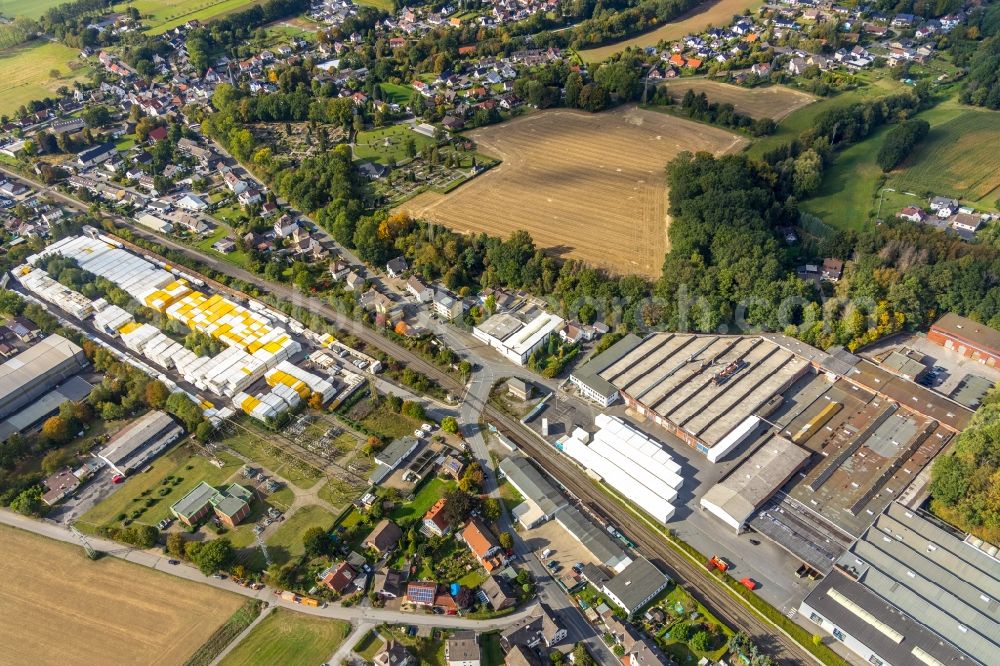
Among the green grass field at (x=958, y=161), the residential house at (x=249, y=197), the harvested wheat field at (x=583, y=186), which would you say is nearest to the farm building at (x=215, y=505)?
the harvested wheat field at (x=583, y=186)

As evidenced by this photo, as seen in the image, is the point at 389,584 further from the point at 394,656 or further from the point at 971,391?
the point at 971,391

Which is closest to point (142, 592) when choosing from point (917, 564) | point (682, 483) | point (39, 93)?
point (682, 483)

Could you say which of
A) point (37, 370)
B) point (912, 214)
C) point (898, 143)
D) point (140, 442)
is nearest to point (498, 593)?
point (140, 442)

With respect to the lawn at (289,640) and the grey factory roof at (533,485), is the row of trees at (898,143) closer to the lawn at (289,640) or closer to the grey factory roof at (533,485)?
the grey factory roof at (533,485)

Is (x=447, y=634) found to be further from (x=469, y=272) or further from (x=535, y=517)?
(x=469, y=272)

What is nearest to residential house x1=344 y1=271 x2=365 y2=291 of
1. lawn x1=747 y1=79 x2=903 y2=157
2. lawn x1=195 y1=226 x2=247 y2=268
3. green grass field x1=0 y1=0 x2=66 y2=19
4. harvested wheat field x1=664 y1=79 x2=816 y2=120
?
lawn x1=195 y1=226 x2=247 y2=268

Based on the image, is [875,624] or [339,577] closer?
[875,624]
